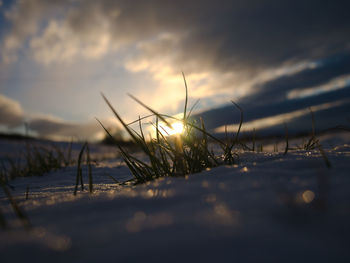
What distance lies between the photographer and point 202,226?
51cm

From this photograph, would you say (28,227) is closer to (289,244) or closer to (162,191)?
(162,191)

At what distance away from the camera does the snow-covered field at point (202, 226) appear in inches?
16.9

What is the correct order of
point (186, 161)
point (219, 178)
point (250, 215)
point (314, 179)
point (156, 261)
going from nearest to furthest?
point (156, 261) < point (250, 215) < point (314, 179) < point (219, 178) < point (186, 161)

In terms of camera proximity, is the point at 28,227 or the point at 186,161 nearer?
the point at 28,227

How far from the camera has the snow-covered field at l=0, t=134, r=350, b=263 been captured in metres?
0.43

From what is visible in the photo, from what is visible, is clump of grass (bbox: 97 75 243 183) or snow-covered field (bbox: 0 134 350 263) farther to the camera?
clump of grass (bbox: 97 75 243 183)

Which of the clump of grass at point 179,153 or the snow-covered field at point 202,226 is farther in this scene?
the clump of grass at point 179,153

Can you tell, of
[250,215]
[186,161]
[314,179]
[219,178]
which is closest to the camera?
[250,215]

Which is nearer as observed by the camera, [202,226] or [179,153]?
[202,226]

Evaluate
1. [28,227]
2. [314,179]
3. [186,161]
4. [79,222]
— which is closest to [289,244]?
[314,179]

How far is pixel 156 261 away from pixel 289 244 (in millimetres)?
241

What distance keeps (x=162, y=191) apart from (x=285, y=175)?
0.41 metres

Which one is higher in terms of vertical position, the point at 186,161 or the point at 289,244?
the point at 186,161

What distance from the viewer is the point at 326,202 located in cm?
57
